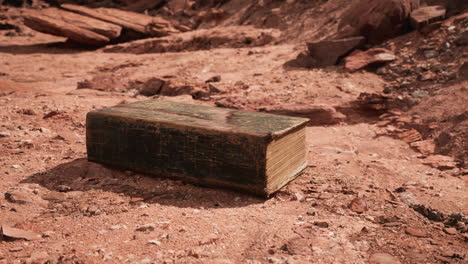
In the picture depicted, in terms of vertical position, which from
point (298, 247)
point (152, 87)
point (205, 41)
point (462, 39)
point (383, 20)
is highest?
point (383, 20)

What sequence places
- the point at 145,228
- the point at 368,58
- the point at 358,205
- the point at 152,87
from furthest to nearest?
the point at 152,87
the point at 368,58
the point at 358,205
the point at 145,228

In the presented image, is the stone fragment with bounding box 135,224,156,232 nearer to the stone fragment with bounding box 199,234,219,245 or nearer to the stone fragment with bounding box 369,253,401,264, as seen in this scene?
the stone fragment with bounding box 199,234,219,245

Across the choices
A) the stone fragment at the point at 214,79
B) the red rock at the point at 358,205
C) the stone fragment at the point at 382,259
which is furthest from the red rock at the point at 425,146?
the stone fragment at the point at 214,79

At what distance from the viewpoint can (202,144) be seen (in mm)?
2814

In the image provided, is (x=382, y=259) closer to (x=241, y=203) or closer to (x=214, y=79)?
(x=241, y=203)

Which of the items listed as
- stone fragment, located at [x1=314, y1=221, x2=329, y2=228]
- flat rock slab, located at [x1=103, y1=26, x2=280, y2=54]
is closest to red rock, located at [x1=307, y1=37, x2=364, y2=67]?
flat rock slab, located at [x1=103, y1=26, x2=280, y2=54]

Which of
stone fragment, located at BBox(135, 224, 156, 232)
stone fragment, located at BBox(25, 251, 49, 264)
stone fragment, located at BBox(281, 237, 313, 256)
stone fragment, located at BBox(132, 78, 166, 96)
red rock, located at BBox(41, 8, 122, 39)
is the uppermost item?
red rock, located at BBox(41, 8, 122, 39)

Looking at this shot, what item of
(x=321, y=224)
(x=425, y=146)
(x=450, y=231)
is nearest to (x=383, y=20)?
(x=425, y=146)

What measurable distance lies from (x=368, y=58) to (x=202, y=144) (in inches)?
160

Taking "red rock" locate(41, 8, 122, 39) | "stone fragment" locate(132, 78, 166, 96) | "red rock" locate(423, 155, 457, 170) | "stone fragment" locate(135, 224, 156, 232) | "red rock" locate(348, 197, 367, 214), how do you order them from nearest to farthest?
1. "stone fragment" locate(135, 224, 156, 232)
2. "red rock" locate(348, 197, 367, 214)
3. "red rock" locate(423, 155, 457, 170)
4. "stone fragment" locate(132, 78, 166, 96)
5. "red rock" locate(41, 8, 122, 39)

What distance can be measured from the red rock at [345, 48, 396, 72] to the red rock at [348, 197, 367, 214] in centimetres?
365

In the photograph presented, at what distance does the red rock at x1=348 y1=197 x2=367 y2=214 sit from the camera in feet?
8.83

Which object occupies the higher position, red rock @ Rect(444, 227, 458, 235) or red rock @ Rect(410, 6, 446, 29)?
red rock @ Rect(410, 6, 446, 29)

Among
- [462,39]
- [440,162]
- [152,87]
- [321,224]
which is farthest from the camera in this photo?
[152,87]
